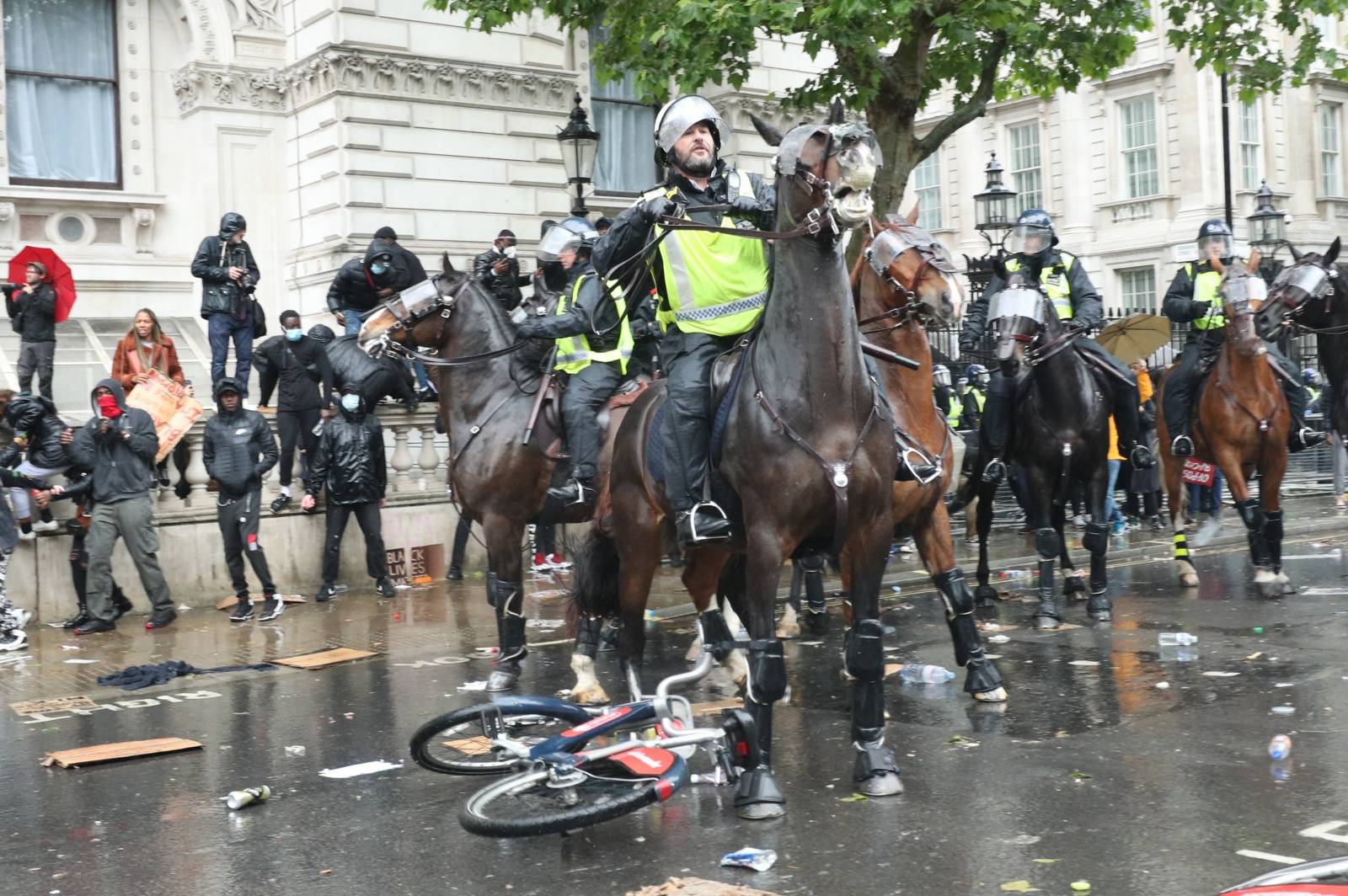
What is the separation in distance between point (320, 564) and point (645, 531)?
312 inches

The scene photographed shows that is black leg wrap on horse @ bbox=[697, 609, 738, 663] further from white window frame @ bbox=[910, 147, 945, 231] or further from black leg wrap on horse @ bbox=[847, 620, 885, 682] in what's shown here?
white window frame @ bbox=[910, 147, 945, 231]

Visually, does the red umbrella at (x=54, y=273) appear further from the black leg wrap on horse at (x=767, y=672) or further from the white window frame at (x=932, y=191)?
the white window frame at (x=932, y=191)

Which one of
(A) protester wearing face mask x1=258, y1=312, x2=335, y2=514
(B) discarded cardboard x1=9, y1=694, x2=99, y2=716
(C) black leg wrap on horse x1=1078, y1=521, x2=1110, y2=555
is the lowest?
(B) discarded cardboard x1=9, y1=694, x2=99, y2=716

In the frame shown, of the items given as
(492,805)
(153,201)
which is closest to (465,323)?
(492,805)

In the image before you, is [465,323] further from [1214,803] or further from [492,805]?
[1214,803]

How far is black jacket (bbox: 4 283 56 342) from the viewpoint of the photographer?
15.7 meters

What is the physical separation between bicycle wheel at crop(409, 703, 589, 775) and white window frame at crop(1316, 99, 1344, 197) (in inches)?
1568

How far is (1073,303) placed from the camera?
11.2m

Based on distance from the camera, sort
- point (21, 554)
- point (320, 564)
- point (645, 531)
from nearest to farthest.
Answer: point (645, 531)
point (21, 554)
point (320, 564)

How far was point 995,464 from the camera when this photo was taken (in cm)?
1132

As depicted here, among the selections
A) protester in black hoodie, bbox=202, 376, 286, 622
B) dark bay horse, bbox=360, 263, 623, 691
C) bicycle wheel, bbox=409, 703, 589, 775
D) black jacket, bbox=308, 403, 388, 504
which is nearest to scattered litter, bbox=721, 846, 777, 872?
bicycle wheel, bbox=409, 703, 589, 775

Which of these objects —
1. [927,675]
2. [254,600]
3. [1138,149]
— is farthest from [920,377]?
[1138,149]

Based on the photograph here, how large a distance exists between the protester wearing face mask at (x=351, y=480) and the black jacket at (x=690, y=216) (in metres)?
8.00

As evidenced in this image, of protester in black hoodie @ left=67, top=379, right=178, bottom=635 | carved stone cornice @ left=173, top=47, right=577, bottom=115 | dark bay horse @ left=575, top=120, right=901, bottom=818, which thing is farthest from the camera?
carved stone cornice @ left=173, top=47, right=577, bottom=115
